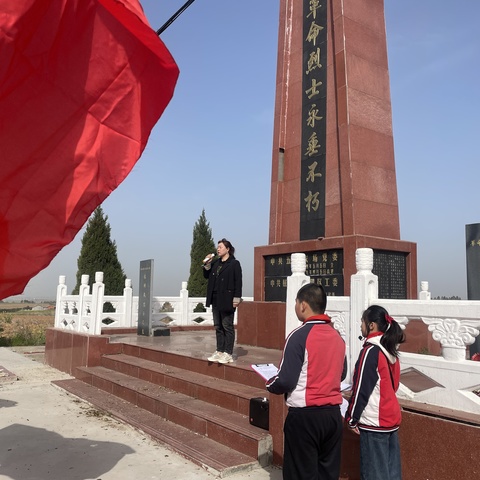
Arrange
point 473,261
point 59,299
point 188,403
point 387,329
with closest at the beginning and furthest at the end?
point 387,329
point 188,403
point 473,261
point 59,299

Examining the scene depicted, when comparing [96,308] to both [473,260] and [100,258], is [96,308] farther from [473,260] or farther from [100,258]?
[100,258]

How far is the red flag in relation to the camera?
199 centimetres

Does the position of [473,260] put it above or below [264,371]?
above

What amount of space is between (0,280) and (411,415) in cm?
253

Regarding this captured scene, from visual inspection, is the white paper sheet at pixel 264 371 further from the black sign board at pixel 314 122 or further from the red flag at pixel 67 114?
the black sign board at pixel 314 122

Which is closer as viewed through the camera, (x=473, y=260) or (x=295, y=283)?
(x=295, y=283)

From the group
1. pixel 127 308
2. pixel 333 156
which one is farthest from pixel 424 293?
pixel 127 308

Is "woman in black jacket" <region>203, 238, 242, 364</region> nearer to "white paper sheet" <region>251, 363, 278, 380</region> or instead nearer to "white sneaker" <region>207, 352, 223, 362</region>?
"white sneaker" <region>207, 352, 223, 362</region>

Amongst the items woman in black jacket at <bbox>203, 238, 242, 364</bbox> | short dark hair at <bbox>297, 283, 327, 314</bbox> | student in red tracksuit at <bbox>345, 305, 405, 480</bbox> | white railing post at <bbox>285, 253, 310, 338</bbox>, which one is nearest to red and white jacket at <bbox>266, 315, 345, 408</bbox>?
short dark hair at <bbox>297, 283, 327, 314</bbox>

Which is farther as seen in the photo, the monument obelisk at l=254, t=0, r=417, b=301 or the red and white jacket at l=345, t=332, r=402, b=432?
the monument obelisk at l=254, t=0, r=417, b=301

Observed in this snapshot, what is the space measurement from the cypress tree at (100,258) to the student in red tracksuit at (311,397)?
15516 mm

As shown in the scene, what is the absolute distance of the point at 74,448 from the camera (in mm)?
4246

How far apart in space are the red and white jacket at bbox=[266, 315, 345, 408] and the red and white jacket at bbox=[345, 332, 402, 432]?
0.20 m

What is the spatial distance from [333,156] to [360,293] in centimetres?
369
